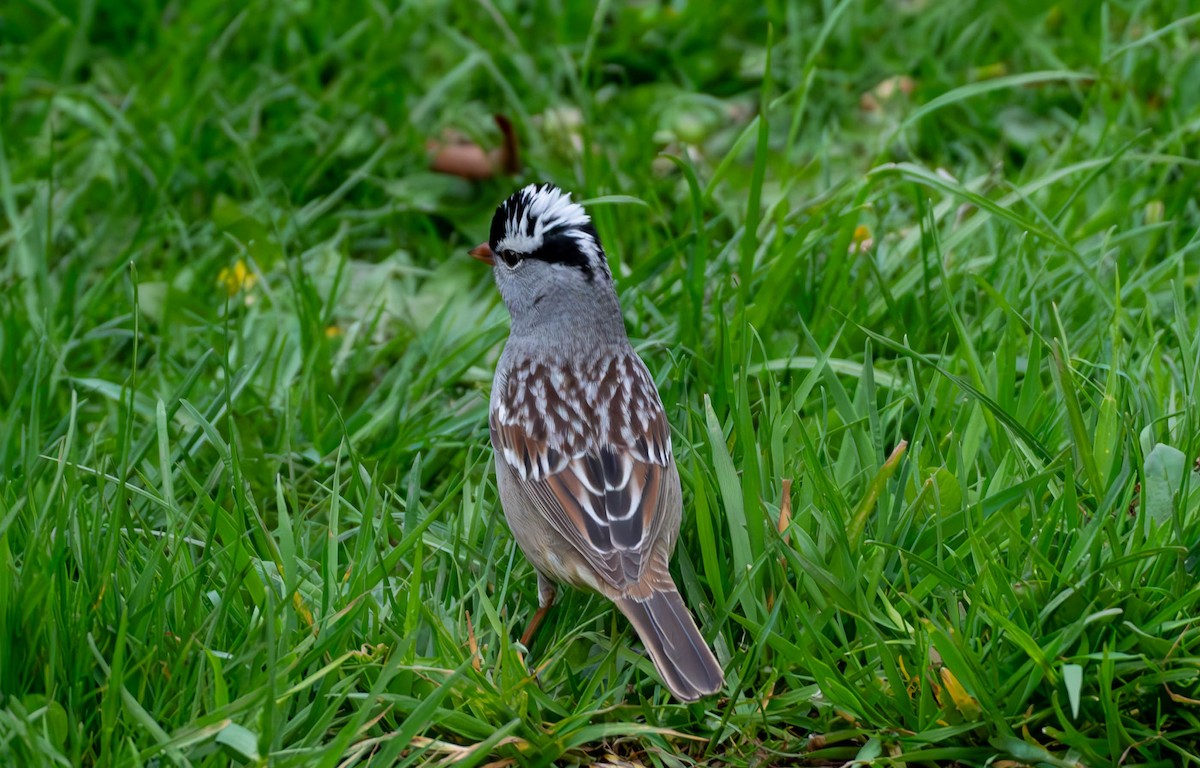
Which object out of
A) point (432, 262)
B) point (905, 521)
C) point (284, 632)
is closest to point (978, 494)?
point (905, 521)

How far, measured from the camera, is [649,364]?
16.3 feet

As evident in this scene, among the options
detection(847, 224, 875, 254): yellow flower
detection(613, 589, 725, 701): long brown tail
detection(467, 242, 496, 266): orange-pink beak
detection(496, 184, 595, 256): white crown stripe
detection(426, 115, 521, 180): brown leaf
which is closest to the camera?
detection(613, 589, 725, 701): long brown tail

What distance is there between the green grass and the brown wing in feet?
0.63

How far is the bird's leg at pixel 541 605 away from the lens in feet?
12.5

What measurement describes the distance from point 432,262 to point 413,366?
1.04 meters

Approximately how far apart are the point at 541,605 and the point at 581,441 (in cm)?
51

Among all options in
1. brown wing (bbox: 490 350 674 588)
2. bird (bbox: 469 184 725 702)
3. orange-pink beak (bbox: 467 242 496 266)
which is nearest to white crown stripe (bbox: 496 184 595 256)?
bird (bbox: 469 184 725 702)

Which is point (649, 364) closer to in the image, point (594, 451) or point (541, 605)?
point (594, 451)

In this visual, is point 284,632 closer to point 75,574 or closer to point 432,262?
point 75,574

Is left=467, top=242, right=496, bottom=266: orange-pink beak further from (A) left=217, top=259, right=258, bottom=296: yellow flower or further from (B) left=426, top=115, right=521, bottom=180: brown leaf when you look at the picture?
(B) left=426, top=115, right=521, bottom=180: brown leaf

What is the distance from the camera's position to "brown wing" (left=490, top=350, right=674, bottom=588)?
374 centimetres

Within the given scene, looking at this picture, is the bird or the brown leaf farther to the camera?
the brown leaf

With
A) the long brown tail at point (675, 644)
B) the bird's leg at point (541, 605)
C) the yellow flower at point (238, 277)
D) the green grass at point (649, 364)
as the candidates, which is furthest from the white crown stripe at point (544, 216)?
the yellow flower at point (238, 277)

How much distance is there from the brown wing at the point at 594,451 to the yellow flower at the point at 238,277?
68.7 inches
